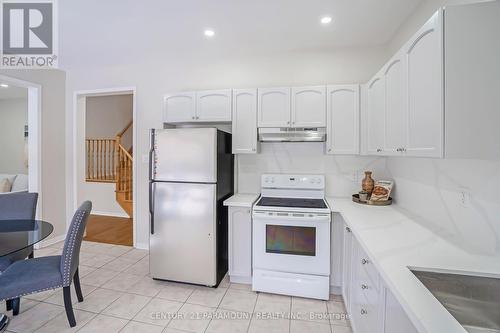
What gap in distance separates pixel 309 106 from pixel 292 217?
1207 mm

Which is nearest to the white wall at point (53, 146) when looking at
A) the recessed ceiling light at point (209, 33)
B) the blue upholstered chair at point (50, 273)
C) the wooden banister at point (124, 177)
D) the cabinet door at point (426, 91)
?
the wooden banister at point (124, 177)

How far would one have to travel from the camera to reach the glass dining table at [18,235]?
165cm

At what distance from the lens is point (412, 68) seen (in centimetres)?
147

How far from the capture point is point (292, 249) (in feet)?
7.77

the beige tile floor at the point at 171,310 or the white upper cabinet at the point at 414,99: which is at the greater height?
the white upper cabinet at the point at 414,99

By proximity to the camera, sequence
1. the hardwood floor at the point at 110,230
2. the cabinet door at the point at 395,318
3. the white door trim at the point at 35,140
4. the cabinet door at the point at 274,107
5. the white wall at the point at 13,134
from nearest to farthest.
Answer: the cabinet door at the point at 395,318
the cabinet door at the point at 274,107
the white door trim at the point at 35,140
the hardwood floor at the point at 110,230
the white wall at the point at 13,134

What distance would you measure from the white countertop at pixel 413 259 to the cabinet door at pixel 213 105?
1.72 m

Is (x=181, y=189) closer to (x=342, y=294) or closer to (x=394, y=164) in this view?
(x=342, y=294)

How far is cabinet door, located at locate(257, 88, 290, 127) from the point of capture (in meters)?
2.67

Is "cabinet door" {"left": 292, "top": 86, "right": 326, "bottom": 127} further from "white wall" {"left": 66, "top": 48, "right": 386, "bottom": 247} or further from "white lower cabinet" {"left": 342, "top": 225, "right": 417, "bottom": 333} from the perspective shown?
"white lower cabinet" {"left": 342, "top": 225, "right": 417, "bottom": 333}

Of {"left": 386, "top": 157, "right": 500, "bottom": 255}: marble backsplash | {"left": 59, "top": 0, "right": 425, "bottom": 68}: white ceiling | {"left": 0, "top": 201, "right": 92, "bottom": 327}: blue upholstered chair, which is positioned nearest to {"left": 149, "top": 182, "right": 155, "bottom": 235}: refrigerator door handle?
{"left": 0, "top": 201, "right": 92, "bottom": 327}: blue upholstered chair

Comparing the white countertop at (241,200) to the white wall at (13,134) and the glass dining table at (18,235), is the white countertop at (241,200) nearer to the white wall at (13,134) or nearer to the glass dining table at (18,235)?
the glass dining table at (18,235)

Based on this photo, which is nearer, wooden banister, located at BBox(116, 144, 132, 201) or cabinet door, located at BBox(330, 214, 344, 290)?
cabinet door, located at BBox(330, 214, 344, 290)

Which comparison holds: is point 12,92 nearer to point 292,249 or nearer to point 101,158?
point 101,158
